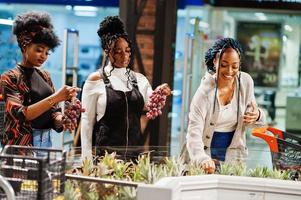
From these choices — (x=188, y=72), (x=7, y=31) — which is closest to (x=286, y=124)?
(x=188, y=72)

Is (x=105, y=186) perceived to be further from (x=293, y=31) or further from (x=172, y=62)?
(x=293, y=31)

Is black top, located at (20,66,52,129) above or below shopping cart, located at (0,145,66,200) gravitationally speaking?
above

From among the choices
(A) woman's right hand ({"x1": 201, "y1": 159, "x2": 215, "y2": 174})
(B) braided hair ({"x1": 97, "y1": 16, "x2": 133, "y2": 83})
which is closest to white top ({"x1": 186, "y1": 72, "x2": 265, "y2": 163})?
(A) woman's right hand ({"x1": 201, "y1": 159, "x2": 215, "y2": 174})

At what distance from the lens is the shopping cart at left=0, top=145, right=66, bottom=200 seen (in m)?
3.09

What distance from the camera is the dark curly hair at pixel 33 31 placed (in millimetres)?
4538

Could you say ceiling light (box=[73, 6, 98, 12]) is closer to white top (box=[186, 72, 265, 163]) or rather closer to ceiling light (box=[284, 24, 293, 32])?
ceiling light (box=[284, 24, 293, 32])

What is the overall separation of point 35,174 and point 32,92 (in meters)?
1.39

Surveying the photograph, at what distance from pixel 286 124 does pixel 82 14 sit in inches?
129

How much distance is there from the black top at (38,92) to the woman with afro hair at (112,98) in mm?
309

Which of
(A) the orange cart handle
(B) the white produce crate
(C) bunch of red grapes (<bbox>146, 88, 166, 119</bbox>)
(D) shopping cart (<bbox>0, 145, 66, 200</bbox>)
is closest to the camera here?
(D) shopping cart (<bbox>0, 145, 66, 200</bbox>)

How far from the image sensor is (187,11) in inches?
424

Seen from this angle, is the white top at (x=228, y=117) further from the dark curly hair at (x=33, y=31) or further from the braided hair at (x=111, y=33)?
the dark curly hair at (x=33, y=31)

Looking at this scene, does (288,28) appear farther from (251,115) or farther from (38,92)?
(38,92)

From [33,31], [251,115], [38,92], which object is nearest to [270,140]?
[251,115]
